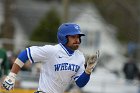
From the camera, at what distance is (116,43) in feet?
198

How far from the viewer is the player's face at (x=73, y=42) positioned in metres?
7.88

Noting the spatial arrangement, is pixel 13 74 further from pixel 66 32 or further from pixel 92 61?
pixel 92 61

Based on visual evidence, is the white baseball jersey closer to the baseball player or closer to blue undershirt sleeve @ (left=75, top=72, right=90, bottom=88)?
the baseball player

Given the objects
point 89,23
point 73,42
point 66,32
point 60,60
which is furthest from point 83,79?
point 89,23

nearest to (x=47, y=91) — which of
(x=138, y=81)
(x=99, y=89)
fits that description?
(x=99, y=89)

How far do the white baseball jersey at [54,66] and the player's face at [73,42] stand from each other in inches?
4.0

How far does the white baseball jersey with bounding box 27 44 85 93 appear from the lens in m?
7.83

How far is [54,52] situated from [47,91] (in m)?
0.48

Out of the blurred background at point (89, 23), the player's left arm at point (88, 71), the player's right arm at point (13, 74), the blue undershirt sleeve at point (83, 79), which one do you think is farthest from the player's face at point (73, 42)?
the blurred background at point (89, 23)

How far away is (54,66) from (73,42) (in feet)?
1.23

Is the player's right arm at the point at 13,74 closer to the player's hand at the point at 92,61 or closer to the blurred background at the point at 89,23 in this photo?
the player's hand at the point at 92,61

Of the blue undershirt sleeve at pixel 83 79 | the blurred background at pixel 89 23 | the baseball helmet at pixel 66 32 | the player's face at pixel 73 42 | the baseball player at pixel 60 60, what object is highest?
the baseball helmet at pixel 66 32

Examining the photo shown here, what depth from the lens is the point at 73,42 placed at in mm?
7895

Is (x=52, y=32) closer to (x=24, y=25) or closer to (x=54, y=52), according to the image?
(x=24, y=25)
